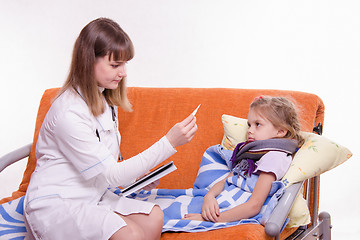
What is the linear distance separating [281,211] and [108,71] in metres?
0.77

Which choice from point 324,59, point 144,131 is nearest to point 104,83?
point 144,131

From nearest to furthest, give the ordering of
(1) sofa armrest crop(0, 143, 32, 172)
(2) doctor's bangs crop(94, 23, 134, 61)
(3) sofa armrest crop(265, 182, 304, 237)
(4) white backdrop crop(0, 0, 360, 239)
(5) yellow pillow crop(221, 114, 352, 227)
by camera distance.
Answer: (3) sofa armrest crop(265, 182, 304, 237) < (2) doctor's bangs crop(94, 23, 134, 61) < (5) yellow pillow crop(221, 114, 352, 227) < (1) sofa armrest crop(0, 143, 32, 172) < (4) white backdrop crop(0, 0, 360, 239)

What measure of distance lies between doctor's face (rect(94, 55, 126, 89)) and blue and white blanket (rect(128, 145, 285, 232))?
0.55 meters

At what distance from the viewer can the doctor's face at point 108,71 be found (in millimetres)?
1805

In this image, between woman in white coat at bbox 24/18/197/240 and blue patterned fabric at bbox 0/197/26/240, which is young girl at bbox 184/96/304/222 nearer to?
woman in white coat at bbox 24/18/197/240

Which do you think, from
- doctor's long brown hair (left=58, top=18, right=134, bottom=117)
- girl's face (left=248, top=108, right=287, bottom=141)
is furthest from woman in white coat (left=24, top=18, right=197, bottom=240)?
girl's face (left=248, top=108, right=287, bottom=141)

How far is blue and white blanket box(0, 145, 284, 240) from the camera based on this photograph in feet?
5.97

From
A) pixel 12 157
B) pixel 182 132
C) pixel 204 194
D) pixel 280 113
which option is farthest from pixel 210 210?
pixel 12 157

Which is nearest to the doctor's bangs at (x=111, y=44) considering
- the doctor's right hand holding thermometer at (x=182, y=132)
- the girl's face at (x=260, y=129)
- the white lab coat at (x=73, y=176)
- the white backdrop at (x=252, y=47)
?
the white lab coat at (x=73, y=176)

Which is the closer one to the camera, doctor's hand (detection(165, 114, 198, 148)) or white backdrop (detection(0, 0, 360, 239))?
doctor's hand (detection(165, 114, 198, 148))

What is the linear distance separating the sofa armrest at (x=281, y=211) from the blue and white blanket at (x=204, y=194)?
0.04m

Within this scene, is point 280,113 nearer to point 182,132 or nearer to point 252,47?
point 182,132

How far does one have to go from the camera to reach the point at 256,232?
1681mm

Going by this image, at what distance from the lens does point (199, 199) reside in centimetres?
203
